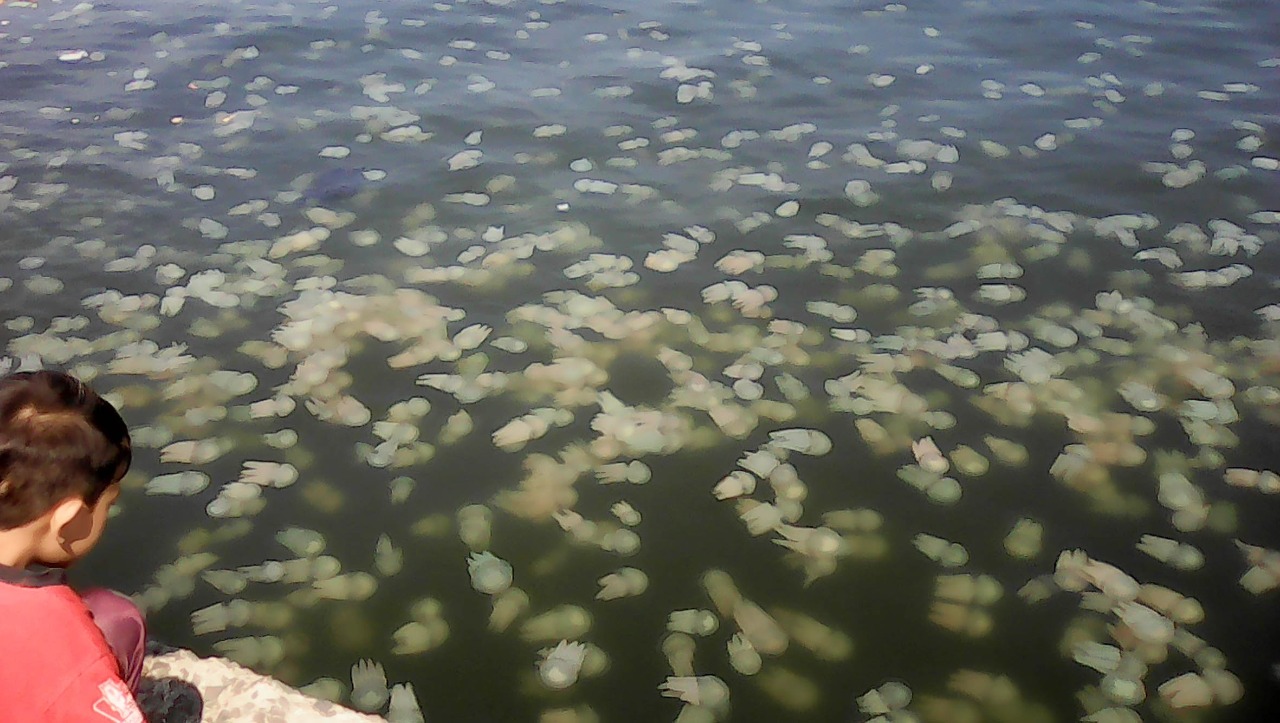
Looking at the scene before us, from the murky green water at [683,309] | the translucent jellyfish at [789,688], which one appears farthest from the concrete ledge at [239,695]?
the translucent jellyfish at [789,688]

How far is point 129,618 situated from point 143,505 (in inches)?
80.7

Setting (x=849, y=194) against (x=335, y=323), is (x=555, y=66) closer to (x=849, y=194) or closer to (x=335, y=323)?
(x=849, y=194)

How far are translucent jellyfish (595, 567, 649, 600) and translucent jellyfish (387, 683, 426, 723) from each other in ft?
3.20

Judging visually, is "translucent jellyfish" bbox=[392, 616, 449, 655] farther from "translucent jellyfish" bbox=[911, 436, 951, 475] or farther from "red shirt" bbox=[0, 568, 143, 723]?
"translucent jellyfish" bbox=[911, 436, 951, 475]

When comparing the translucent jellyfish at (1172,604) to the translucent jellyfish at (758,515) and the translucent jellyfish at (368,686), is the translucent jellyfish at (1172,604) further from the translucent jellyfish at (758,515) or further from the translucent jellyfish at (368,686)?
the translucent jellyfish at (368,686)

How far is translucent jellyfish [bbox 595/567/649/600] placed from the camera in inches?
183

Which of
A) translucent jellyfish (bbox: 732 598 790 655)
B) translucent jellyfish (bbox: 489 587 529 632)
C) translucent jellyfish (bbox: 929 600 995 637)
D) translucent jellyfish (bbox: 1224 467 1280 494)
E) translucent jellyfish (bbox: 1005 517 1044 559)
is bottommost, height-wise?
translucent jellyfish (bbox: 489 587 529 632)

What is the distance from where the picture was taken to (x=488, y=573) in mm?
4758

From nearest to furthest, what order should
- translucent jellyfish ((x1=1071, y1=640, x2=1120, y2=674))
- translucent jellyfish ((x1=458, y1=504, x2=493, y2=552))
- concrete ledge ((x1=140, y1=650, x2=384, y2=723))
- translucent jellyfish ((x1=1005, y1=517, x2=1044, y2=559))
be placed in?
concrete ledge ((x1=140, y1=650, x2=384, y2=723)), translucent jellyfish ((x1=1071, y1=640, x2=1120, y2=674)), translucent jellyfish ((x1=1005, y1=517, x2=1044, y2=559)), translucent jellyfish ((x1=458, y1=504, x2=493, y2=552))

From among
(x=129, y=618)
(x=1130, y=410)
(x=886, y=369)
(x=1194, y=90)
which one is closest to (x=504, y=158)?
(x=886, y=369)

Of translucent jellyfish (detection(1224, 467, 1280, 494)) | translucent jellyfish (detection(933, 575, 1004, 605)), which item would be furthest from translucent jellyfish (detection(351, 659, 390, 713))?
translucent jellyfish (detection(1224, 467, 1280, 494))

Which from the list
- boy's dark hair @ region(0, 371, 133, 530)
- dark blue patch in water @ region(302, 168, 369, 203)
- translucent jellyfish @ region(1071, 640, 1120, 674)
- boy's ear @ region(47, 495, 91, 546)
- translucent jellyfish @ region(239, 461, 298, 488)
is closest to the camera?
boy's dark hair @ region(0, 371, 133, 530)

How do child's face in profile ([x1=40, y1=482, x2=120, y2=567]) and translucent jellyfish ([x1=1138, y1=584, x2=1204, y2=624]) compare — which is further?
translucent jellyfish ([x1=1138, y1=584, x2=1204, y2=624])

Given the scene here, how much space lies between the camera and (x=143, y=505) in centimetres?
514
